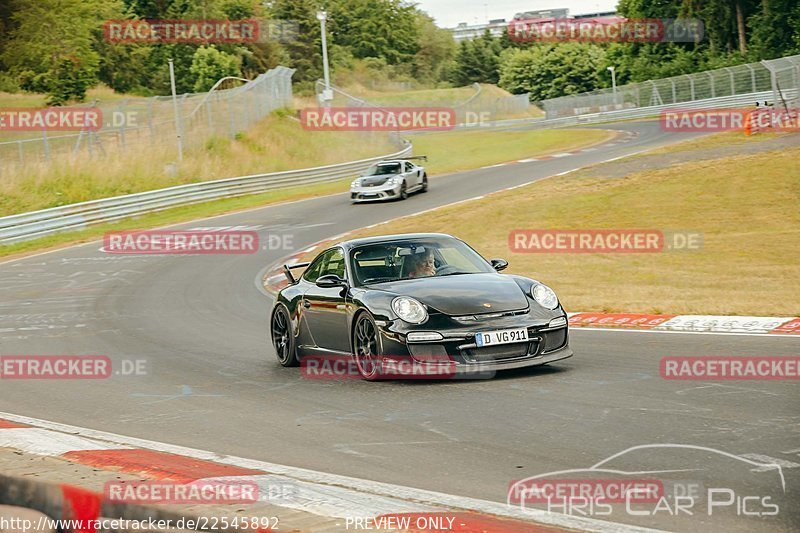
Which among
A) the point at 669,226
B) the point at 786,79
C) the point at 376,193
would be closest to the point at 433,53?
the point at 786,79

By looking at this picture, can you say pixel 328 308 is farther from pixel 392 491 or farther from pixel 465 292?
pixel 392 491

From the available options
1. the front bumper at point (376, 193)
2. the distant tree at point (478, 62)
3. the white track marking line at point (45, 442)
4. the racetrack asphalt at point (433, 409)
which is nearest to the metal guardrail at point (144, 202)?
the front bumper at point (376, 193)

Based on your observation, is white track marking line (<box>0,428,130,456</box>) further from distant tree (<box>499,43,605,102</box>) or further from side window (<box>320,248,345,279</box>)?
distant tree (<box>499,43,605,102</box>)

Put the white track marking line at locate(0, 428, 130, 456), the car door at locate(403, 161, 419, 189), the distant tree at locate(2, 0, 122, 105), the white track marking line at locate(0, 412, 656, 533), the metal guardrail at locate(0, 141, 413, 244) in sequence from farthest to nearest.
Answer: the distant tree at locate(2, 0, 122, 105) → the car door at locate(403, 161, 419, 189) → the metal guardrail at locate(0, 141, 413, 244) → the white track marking line at locate(0, 428, 130, 456) → the white track marking line at locate(0, 412, 656, 533)

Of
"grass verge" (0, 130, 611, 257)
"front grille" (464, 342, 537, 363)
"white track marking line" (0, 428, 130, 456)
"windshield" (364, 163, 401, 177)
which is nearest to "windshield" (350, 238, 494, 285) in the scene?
"front grille" (464, 342, 537, 363)

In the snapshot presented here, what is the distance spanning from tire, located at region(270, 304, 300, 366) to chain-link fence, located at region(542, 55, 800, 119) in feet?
134

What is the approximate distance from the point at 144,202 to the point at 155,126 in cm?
762

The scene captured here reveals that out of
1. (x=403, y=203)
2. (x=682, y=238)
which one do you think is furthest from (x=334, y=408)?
(x=403, y=203)

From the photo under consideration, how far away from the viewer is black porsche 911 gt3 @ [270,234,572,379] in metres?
9.20

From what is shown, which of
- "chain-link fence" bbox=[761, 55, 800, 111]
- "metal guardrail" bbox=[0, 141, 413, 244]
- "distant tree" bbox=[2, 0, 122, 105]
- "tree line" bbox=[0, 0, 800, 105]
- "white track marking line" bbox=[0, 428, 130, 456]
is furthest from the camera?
"tree line" bbox=[0, 0, 800, 105]

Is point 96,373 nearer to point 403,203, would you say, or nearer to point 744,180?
point 744,180

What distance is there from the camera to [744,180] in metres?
26.8

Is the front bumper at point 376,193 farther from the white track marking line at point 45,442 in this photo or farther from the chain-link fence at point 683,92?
the white track marking line at point 45,442

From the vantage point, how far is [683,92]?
67750 mm
